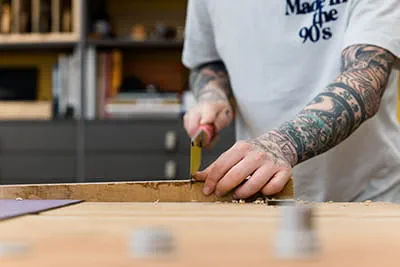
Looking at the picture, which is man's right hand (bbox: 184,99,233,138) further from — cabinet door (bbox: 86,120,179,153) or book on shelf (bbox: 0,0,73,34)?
book on shelf (bbox: 0,0,73,34)

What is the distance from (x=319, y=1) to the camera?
1321 mm

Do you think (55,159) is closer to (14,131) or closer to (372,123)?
(14,131)

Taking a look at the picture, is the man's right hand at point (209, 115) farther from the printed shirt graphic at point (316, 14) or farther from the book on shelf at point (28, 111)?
the book on shelf at point (28, 111)

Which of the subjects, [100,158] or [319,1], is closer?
[319,1]

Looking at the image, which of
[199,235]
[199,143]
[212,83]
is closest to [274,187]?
[199,143]

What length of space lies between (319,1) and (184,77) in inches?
83.6

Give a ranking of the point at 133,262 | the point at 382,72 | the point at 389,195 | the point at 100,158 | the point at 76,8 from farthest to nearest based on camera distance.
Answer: the point at 76,8 → the point at 100,158 → the point at 389,195 → the point at 382,72 → the point at 133,262

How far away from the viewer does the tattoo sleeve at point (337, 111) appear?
109 cm

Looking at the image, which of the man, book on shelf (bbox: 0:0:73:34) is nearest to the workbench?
the man

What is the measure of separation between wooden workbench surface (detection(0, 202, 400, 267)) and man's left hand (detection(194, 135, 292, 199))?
107 mm

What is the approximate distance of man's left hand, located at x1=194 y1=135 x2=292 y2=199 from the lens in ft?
3.16

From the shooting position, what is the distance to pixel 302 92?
4.55 ft

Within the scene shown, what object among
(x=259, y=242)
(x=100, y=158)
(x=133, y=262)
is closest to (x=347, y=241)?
A: (x=259, y=242)

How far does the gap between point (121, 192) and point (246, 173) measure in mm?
199
